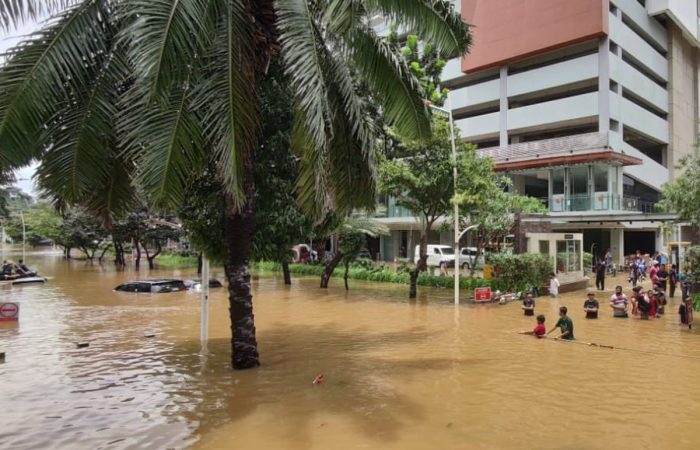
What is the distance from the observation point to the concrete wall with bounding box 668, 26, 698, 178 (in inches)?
1688

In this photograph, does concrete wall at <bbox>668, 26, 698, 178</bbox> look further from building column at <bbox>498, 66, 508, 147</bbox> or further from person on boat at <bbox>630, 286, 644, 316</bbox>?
person on boat at <bbox>630, 286, 644, 316</bbox>

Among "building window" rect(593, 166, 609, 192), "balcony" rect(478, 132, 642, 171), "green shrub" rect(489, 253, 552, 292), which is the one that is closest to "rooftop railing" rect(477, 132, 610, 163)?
"balcony" rect(478, 132, 642, 171)

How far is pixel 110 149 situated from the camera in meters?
8.27

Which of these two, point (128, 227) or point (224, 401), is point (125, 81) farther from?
point (128, 227)

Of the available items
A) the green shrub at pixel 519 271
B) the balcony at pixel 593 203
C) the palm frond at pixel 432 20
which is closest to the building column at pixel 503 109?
the balcony at pixel 593 203

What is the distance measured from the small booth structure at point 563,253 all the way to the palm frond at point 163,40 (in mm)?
20172

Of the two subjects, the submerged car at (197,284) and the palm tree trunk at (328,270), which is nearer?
the submerged car at (197,284)

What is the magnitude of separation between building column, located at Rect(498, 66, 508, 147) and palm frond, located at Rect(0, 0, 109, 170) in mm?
36747

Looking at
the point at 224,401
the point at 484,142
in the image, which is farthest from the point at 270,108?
the point at 484,142

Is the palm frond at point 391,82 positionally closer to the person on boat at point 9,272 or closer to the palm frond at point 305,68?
the palm frond at point 305,68

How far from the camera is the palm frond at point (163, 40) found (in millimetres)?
6094

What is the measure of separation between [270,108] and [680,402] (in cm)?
856

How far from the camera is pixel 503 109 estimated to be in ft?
137

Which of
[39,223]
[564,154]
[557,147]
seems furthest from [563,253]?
[39,223]
